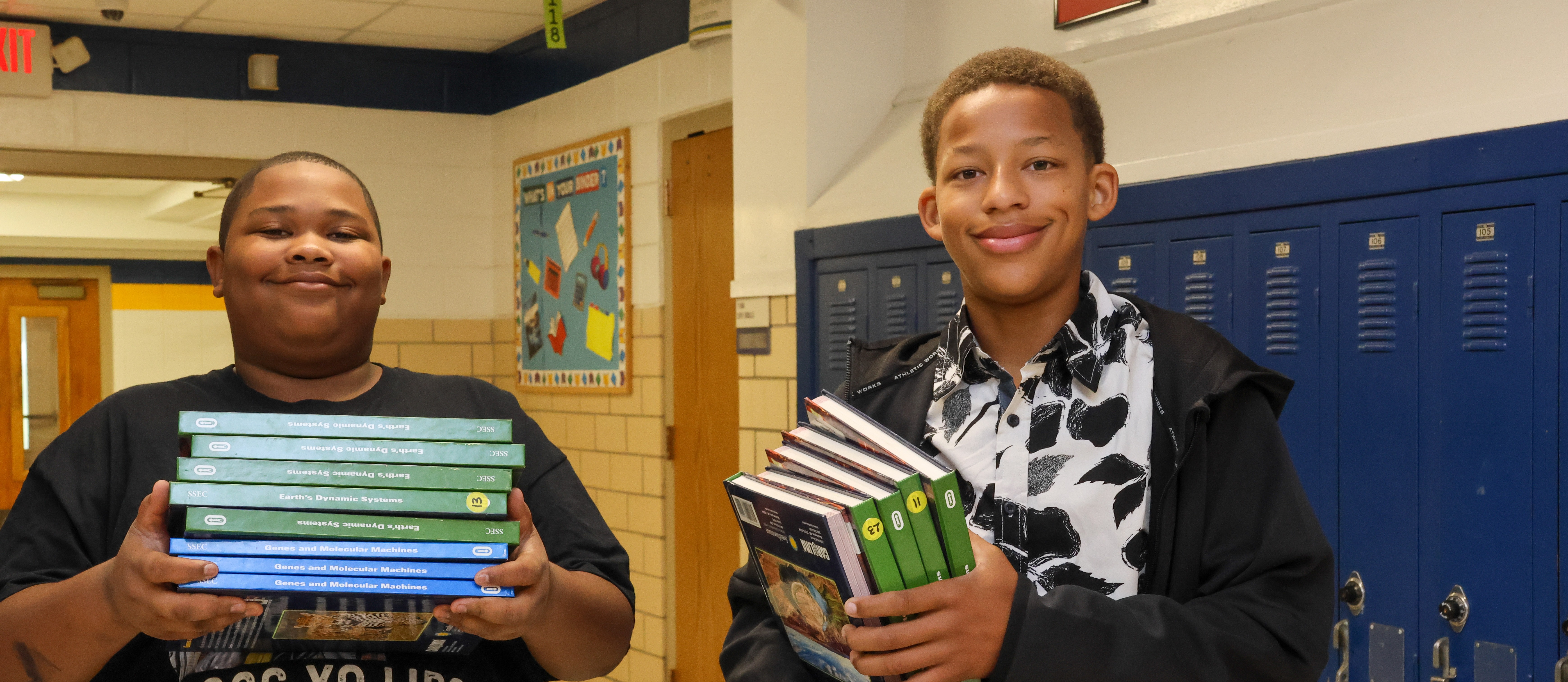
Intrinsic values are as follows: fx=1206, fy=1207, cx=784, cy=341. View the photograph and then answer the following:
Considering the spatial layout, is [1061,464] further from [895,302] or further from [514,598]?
[895,302]

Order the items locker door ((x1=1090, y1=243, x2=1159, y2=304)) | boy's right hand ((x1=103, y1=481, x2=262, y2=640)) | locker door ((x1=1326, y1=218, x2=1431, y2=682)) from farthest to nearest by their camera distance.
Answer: locker door ((x1=1090, y1=243, x2=1159, y2=304)) → locker door ((x1=1326, y1=218, x2=1431, y2=682)) → boy's right hand ((x1=103, y1=481, x2=262, y2=640))

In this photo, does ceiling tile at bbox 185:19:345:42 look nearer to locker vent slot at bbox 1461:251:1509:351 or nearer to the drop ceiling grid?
the drop ceiling grid

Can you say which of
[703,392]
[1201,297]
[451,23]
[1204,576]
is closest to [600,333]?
[703,392]

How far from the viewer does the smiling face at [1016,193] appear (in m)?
1.15

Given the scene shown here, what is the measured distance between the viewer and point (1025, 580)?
101 cm

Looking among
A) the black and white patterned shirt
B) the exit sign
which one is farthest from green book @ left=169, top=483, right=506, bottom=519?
the exit sign

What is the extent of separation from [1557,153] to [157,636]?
189 centimetres

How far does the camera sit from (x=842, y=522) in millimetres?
924

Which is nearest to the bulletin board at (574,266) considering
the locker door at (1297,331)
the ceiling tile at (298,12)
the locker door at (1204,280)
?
the ceiling tile at (298,12)

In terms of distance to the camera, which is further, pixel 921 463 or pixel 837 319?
pixel 837 319

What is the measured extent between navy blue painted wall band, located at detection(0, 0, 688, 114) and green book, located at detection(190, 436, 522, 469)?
361 cm

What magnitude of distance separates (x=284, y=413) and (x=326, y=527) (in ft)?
0.68

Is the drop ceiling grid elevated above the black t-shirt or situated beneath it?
elevated above

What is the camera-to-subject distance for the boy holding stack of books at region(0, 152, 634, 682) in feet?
3.65
